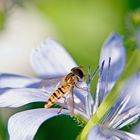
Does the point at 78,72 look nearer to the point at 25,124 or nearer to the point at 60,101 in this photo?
the point at 60,101

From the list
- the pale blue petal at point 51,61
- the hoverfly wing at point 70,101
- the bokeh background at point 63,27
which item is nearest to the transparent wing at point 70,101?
the hoverfly wing at point 70,101

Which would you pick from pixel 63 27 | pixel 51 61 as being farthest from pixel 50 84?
pixel 63 27

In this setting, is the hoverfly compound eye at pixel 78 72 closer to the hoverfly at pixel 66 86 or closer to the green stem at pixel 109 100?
the hoverfly at pixel 66 86

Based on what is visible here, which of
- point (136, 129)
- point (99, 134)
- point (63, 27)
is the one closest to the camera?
point (99, 134)

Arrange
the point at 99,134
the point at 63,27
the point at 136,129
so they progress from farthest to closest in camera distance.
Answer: the point at 63,27
the point at 136,129
the point at 99,134

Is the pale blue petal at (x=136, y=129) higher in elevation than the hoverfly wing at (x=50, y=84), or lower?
lower

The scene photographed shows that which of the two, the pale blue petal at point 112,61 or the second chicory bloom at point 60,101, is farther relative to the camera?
the pale blue petal at point 112,61
